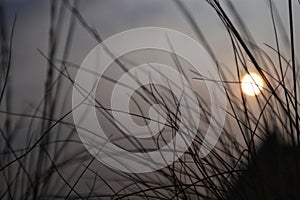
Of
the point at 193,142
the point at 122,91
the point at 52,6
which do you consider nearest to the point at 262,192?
the point at 193,142

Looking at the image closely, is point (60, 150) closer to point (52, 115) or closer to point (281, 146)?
point (52, 115)

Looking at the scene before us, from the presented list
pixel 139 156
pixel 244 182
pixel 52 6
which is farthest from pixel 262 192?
pixel 139 156

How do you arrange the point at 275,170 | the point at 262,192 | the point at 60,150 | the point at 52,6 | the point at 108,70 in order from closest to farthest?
the point at 262,192 < the point at 52,6 < the point at 275,170 < the point at 60,150 < the point at 108,70

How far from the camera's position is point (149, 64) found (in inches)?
74.6

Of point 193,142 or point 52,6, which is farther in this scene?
point 193,142

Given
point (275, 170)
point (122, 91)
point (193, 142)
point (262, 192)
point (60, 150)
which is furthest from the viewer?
point (122, 91)

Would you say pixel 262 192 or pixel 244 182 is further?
pixel 244 182

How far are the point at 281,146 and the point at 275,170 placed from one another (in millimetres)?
134

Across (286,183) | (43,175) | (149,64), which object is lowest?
(286,183)

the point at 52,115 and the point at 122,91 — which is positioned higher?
the point at 122,91

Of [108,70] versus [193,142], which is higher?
[108,70]

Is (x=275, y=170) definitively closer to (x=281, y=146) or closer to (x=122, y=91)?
(x=281, y=146)

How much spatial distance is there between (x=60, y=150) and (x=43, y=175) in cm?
17

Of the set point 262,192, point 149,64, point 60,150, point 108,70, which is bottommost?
point 262,192
